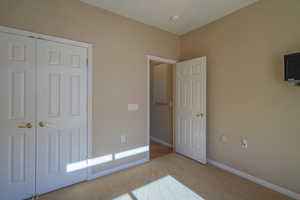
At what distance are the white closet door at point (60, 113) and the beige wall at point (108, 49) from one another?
7.5 inches

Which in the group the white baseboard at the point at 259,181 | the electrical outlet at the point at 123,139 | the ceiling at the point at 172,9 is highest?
the ceiling at the point at 172,9

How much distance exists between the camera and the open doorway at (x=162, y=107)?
12.1ft

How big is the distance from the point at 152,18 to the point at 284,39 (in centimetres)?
204

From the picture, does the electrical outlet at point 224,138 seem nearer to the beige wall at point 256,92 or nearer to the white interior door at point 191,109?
the beige wall at point 256,92

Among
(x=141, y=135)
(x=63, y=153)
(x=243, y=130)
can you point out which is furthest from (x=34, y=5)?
(x=243, y=130)

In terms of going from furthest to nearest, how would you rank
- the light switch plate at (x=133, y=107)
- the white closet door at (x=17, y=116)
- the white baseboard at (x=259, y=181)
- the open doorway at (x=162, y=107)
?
the open doorway at (x=162, y=107), the light switch plate at (x=133, y=107), the white baseboard at (x=259, y=181), the white closet door at (x=17, y=116)

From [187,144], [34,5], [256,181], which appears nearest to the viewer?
[34,5]

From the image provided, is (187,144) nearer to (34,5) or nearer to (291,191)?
(291,191)

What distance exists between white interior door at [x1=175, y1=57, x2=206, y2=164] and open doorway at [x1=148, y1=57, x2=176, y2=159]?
1.46 feet

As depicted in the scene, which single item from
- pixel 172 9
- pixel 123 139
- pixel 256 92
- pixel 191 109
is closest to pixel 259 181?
pixel 256 92

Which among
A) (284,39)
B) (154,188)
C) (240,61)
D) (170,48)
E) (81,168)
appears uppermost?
(170,48)

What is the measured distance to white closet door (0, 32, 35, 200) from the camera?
5.35ft

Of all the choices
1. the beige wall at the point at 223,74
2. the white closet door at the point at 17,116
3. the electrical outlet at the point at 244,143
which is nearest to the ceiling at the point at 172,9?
the beige wall at the point at 223,74

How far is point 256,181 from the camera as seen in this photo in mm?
2105
